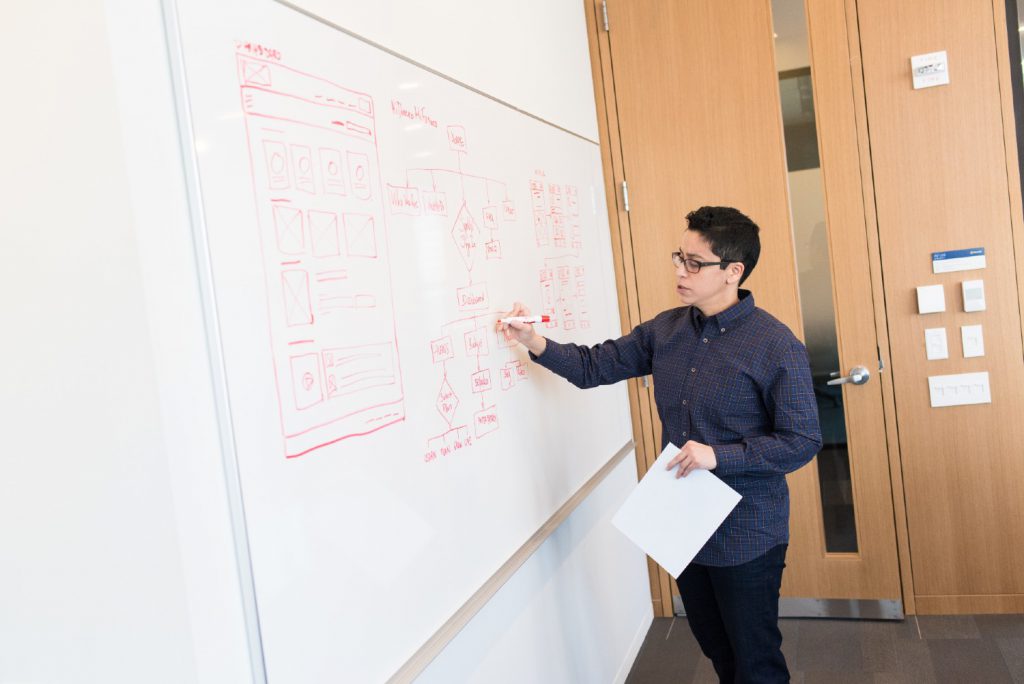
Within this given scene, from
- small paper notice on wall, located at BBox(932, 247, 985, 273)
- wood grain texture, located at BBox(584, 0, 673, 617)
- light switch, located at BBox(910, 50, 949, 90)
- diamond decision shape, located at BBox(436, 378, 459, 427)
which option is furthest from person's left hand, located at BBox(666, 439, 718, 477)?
light switch, located at BBox(910, 50, 949, 90)

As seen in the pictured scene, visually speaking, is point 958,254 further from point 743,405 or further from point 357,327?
point 357,327

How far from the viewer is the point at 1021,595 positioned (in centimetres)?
323

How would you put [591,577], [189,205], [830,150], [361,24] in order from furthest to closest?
[830,150] → [591,577] → [361,24] → [189,205]

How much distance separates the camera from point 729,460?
2.10 metres

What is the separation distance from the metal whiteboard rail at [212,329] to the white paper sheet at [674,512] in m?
1.26

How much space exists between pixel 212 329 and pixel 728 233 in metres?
1.50

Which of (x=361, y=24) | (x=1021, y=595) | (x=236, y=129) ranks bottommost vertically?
(x=1021, y=595)

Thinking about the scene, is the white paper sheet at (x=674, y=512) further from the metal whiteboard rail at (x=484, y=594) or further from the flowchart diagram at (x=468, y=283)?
the flowchart diagram at (x=468, y=283)

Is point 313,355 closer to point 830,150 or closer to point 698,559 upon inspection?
point 698,559

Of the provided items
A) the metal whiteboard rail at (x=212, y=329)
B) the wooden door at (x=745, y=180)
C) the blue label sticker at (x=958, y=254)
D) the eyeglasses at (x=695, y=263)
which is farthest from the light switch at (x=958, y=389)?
the metal whiteboard rail at (x=212, y=329)

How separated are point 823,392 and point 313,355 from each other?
2.64 meters

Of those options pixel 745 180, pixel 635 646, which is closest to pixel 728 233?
pixel 745 180

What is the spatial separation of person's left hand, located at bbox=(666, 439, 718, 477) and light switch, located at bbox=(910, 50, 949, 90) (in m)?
1.99

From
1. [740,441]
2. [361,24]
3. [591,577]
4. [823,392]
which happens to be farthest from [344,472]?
[823,392]
